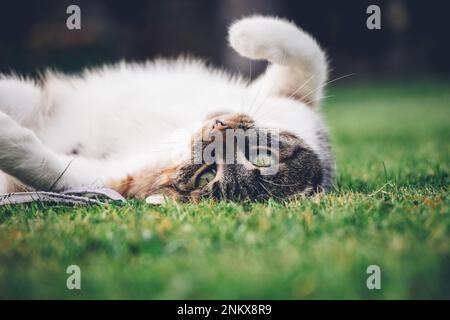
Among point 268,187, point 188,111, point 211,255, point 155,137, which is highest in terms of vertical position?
point 188,111

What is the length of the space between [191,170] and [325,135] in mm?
970

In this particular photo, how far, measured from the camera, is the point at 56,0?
9.92 m

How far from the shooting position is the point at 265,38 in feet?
8.80

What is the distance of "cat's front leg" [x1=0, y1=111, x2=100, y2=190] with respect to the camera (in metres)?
2.11

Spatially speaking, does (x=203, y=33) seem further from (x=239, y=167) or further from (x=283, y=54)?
(x=239, y=167)

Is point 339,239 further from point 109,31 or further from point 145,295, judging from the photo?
point 109,31

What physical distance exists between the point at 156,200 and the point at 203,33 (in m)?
9.32

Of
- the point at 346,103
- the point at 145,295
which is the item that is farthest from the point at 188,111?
the point at 346,103

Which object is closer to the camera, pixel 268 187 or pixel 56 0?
pixel 268 187

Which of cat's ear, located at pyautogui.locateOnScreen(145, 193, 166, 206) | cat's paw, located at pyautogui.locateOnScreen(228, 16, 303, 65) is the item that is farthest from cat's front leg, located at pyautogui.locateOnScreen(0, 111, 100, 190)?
cat's paw, located at pyautogui.locateOnScreen(228, 16, 303, 65)

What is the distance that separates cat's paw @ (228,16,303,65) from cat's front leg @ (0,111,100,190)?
118cm
